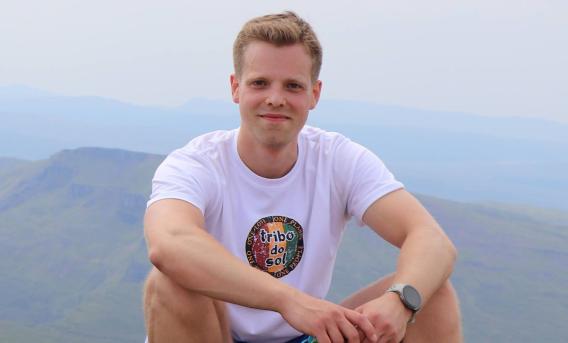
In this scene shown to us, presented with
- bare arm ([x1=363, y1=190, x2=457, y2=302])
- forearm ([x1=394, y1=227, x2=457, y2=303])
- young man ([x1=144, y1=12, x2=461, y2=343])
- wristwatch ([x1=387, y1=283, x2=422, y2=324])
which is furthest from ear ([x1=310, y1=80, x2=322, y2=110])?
wristwatch ([x1=387, y1=283, x2=422, y2=324])

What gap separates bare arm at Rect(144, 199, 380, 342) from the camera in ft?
13.6

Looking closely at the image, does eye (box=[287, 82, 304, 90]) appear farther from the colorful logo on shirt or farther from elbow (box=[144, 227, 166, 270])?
elbow (box=[144, 227, 166, 270])

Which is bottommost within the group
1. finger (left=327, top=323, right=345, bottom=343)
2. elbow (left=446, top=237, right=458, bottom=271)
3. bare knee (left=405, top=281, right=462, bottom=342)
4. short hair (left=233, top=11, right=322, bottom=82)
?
bare knee (left=405, top=281, right=462, bottom=342)

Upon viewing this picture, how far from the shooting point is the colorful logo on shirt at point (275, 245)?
484 centimetres

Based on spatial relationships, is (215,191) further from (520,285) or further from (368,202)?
(520,285)

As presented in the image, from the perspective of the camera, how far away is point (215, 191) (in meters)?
4.85

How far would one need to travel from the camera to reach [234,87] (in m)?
5.16

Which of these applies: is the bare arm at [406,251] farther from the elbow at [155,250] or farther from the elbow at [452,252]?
the elbow at [155,250]

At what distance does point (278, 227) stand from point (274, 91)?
2.89 ft

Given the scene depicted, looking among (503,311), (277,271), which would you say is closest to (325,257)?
(277,271)

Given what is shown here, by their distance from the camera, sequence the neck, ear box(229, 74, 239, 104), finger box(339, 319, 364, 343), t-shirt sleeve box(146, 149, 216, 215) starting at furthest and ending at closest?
1. ear box(229, 74, 239, 104)
2. the neck
3. t-shirt sleeve box(146, 149, 216, 215)
4. finger box(339, 319, 364, 343)

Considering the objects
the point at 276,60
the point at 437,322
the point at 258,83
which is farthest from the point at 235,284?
the point at 276,60

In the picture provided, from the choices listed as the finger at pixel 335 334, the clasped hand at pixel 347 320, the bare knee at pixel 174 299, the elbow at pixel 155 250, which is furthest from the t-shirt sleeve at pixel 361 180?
the elbow at pixel 155 250

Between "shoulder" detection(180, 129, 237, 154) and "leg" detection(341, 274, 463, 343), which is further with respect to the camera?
"shoulder" detection(180, 129, 237, 154)
